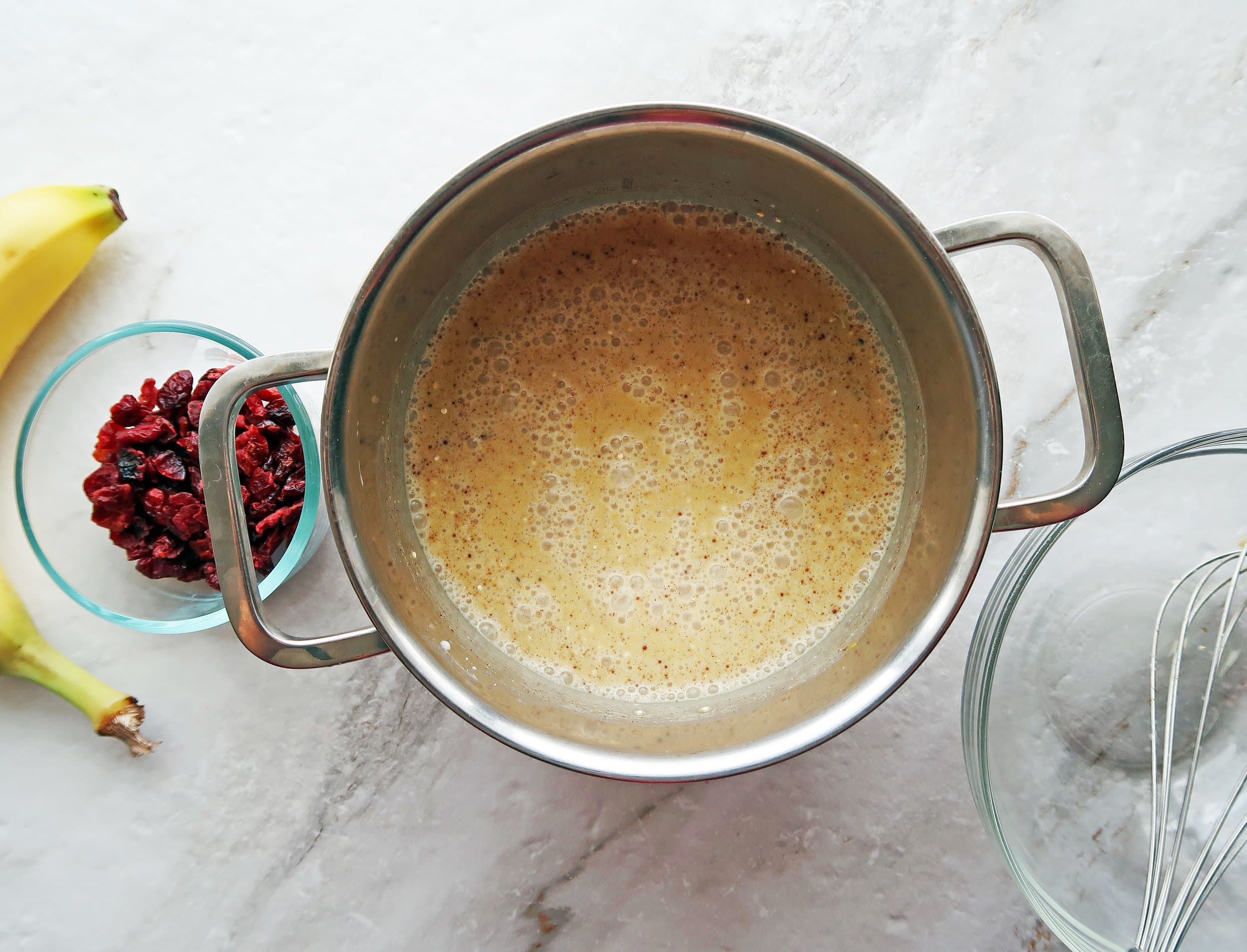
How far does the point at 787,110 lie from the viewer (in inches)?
41.9

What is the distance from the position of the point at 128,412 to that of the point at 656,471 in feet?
2.07

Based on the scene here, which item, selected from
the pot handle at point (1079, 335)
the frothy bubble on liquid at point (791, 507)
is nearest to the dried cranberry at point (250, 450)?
the frothy bubble on liquid at point (791, 507)

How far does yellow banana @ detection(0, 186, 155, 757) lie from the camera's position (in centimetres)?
101

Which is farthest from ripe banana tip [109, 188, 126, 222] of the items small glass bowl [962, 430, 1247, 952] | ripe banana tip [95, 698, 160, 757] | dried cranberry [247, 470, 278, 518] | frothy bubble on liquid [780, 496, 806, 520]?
small glass bowl [962, 430, 1247, 952]

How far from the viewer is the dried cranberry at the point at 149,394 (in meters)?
1.03

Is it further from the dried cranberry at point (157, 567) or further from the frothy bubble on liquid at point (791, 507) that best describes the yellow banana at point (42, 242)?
the frothy bubble on liquid at point (791, 507)

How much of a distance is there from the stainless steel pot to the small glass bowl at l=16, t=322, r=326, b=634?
26cm

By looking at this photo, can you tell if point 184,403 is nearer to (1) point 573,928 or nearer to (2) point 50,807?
(2) point 50,807

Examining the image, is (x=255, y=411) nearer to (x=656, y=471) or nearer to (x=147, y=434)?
(x=147, y=434)

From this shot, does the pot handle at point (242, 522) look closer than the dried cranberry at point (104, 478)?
Yes

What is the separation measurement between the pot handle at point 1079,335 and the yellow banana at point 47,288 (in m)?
0.98

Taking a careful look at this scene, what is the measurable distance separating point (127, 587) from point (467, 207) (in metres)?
0.66

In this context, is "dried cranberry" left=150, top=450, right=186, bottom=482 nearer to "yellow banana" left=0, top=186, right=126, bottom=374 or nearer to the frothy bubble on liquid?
"yellow banana" left=0, top=186, right=126, bottom=374

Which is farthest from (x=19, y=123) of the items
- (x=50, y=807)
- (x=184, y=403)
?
(x=50, y=807)
